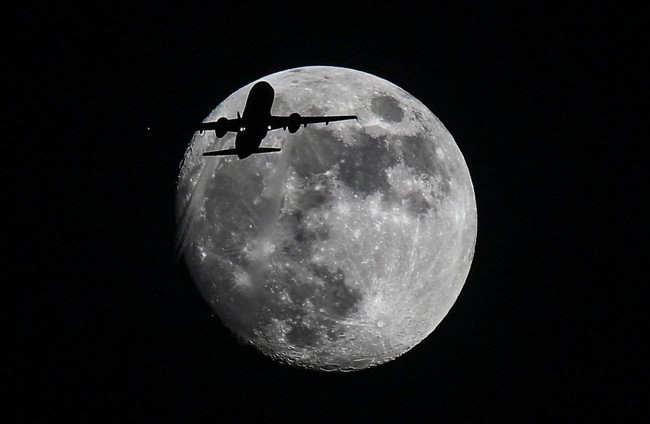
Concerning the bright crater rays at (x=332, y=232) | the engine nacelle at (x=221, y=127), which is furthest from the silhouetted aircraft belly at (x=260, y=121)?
the bright crater rays at (x=332, y=232)

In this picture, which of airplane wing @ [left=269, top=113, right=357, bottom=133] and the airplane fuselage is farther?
the airplane fuselage

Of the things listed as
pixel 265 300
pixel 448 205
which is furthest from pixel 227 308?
pixel 448 205

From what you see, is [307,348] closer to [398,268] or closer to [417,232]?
[398,268]

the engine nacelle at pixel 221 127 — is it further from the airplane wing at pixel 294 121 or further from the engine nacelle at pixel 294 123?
the engine nacelle at pixel 294 123

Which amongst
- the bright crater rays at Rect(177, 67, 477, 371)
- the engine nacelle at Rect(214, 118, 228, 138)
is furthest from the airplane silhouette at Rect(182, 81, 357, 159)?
the bright crater rays at Rect(177, 67, 477, 371)

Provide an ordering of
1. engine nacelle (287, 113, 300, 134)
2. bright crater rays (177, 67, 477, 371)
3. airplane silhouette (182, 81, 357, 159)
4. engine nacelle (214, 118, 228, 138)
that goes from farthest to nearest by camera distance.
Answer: engine nacelle (214, 118, 228, 138) < bright crater rays (177, 67, 477, 371) < airplane silhouette (182, 81, 357, 159) < engine nacelle (287, 113, 300, 134)

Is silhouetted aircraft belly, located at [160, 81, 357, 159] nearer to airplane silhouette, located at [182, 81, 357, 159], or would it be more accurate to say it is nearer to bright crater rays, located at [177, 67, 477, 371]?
airplane silhouette, located at [182, 81, 357, 159]
